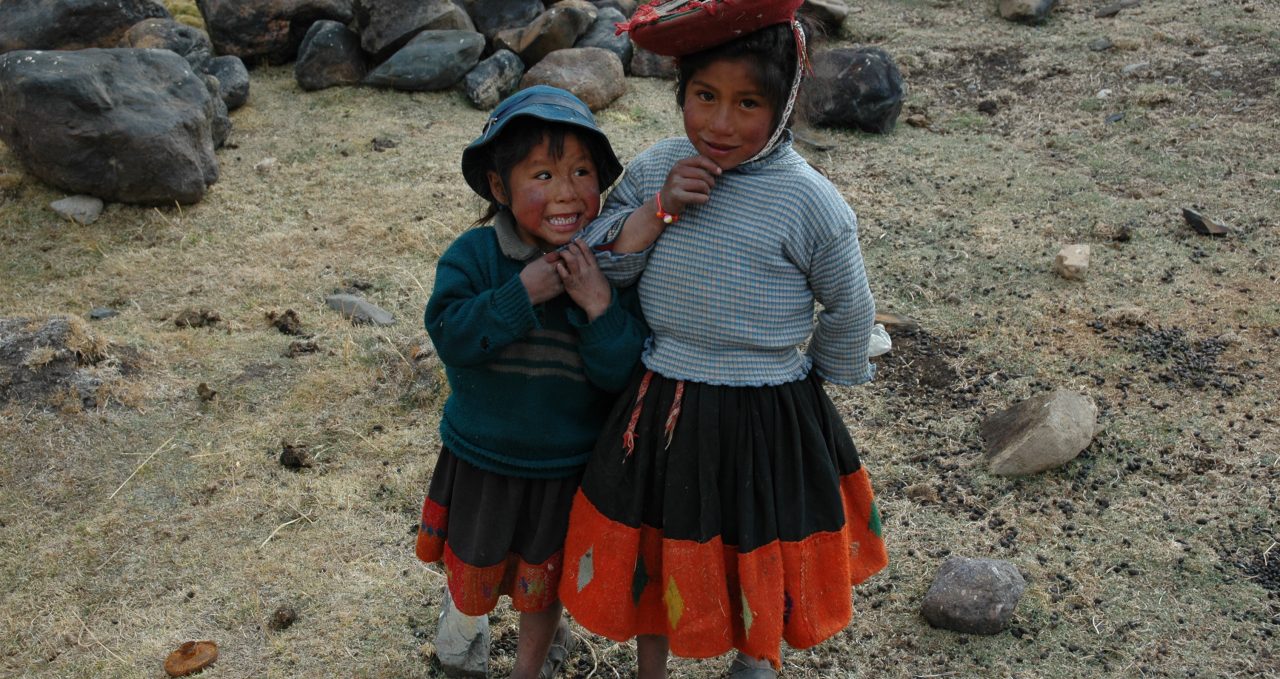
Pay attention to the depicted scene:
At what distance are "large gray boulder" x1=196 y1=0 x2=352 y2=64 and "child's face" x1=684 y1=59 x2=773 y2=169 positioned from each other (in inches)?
246

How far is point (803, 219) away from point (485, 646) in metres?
1.57

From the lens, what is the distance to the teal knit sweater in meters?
2.34

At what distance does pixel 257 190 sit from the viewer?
6258 millimetres

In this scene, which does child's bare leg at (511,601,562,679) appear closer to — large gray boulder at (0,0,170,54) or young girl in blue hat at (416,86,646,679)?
young girl in blue hat at (416,86,646,679)

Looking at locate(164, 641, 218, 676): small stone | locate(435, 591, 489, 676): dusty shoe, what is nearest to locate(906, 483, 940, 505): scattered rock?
locate(435, 591, 489, 676): dusty shoe

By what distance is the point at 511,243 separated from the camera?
94.7 inches

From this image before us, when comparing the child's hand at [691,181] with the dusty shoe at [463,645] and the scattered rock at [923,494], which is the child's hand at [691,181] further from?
the scattered rock at [923,494]

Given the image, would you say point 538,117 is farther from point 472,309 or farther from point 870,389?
point 870,389

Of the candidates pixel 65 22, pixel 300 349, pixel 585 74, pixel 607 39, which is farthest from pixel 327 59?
pixel 300 349

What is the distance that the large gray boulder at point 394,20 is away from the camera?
7.52 meters

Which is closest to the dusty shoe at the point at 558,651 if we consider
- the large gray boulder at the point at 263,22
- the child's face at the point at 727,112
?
the child's face at the point at 727,112

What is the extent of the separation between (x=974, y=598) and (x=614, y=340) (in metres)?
1.50

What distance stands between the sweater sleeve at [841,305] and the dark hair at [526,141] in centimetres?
56

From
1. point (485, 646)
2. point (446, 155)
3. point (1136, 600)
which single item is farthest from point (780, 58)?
point (446, 155)
